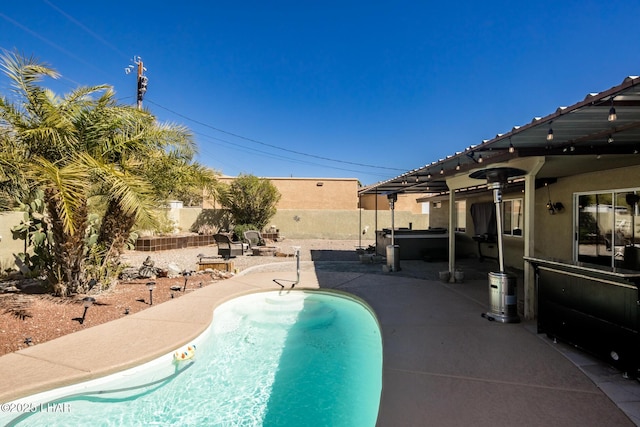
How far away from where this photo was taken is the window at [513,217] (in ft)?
37.0

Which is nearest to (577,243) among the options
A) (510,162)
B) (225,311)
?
(510,162)

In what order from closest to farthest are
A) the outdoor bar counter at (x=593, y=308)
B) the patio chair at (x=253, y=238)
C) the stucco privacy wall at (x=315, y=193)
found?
the outdoor bar counter at (x=593, y=308)
the patio chair at (x=253, y=238)
the stucco privacy wall at (x=315, y=193)

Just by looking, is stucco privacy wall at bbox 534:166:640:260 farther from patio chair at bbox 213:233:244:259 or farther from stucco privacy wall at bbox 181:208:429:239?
stucco privacy wall at bbox 181:208:429:239

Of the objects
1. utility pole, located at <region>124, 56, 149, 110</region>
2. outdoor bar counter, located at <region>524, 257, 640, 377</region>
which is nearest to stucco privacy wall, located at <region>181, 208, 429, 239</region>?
utility pole, located at <region>124, 56, 149, 110</region>

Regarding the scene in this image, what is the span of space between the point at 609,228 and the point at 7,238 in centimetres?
1537

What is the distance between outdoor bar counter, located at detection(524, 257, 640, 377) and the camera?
3582 millimetres

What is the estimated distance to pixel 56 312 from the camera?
19.9 feet

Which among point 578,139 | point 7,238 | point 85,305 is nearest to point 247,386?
point 85,305

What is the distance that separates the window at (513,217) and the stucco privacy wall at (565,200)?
126 centimetres

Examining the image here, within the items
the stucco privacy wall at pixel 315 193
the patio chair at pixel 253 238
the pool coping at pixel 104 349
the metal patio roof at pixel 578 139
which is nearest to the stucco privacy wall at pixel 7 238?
the pool coping at pixel 104 349

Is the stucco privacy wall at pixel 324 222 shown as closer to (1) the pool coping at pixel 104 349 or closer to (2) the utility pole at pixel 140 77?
(2) the utility pole at pixel 140 77

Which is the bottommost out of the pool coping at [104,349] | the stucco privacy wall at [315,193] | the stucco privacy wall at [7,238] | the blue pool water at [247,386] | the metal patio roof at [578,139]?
the blue pool water at [247,386]

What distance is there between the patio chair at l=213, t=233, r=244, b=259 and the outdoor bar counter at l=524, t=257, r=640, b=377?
11660 millimetres

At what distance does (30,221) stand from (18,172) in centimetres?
266
